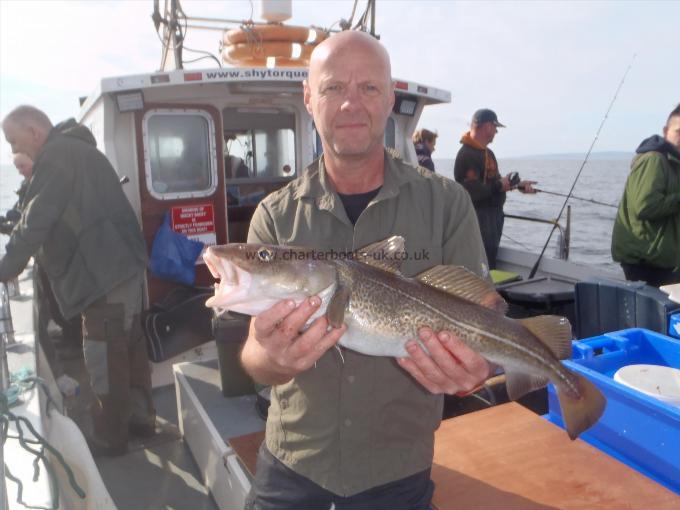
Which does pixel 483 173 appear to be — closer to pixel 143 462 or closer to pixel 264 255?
pixel 143 462

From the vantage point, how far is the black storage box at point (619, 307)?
13.1ft

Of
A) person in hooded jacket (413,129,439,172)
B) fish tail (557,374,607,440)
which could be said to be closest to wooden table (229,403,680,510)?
fish tail (557,374,607,440)

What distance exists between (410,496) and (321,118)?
1.82 metres

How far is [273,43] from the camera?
6.65 m

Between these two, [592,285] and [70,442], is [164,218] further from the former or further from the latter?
[592,285]

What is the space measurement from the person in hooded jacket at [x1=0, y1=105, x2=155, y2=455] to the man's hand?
339 cm

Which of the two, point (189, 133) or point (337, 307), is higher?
point (189, 133)

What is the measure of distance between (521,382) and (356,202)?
1150mm

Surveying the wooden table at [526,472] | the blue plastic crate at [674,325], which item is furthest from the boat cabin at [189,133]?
the wooden table at [526,472]

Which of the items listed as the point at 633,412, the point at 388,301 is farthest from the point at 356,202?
the point at 633,412

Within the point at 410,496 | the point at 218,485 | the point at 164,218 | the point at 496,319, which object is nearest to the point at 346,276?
the point at 496,319

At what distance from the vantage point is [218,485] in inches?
155

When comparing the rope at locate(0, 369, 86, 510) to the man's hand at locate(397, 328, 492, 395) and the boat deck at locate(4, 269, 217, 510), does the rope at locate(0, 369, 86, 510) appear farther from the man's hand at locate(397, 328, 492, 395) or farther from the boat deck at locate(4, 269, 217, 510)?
the man's hand at locate(397, 328, 492, 395)

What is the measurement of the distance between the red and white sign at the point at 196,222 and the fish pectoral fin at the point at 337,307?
14.6 feet
